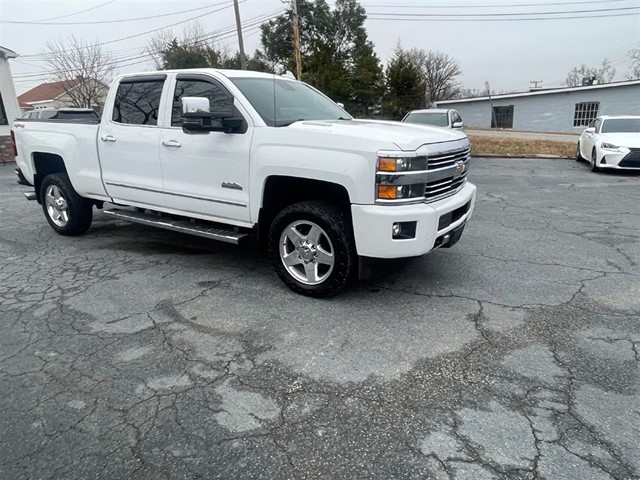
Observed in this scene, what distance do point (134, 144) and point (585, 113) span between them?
3220 cm

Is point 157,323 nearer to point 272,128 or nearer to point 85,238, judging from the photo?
point 272,128

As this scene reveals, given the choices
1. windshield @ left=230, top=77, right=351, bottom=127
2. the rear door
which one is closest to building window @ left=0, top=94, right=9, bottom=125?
the rear door

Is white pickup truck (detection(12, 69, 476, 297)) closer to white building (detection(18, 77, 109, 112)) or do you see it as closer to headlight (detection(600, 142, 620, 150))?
headlight (detection(600, 142, 620, 150))

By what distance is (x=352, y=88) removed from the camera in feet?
89.8

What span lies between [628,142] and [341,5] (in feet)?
111

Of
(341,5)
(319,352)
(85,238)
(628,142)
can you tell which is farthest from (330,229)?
(341,5)

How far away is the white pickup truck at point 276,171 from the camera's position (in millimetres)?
3420

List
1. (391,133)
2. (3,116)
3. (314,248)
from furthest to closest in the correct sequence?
(3,116) < (314,248) < (391,133)

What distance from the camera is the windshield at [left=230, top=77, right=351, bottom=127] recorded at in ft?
13.5

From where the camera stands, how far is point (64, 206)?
597cm

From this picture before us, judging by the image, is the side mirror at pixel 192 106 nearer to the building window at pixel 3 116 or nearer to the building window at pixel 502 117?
the building window at pixel 3 116

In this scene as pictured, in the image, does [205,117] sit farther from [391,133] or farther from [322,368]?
[322,368]

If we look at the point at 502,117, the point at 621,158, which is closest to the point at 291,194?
the point at 621,158

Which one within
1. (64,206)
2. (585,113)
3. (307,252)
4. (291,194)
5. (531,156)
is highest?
(291,194)
